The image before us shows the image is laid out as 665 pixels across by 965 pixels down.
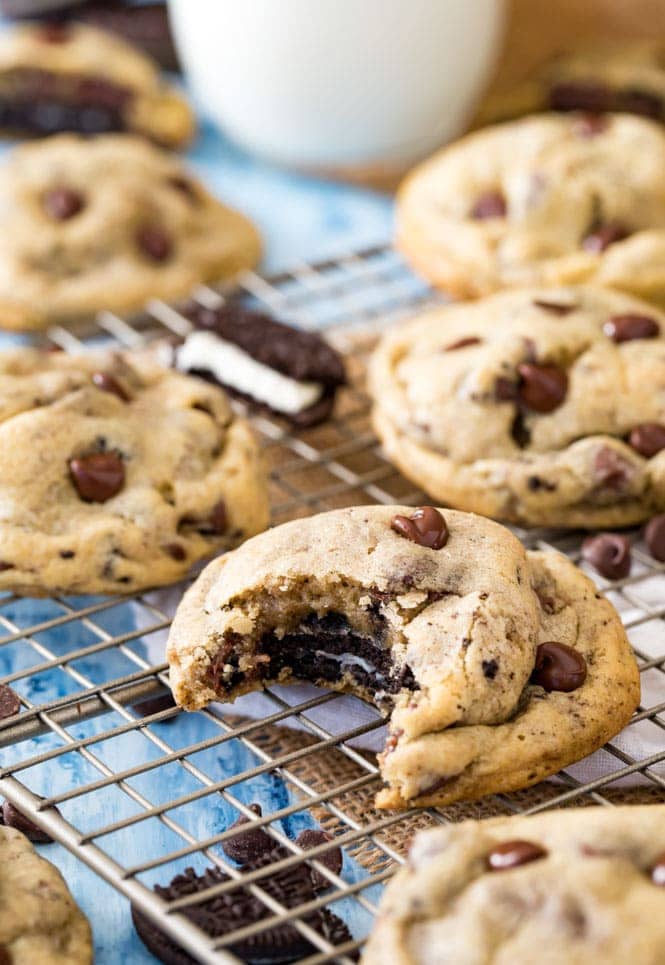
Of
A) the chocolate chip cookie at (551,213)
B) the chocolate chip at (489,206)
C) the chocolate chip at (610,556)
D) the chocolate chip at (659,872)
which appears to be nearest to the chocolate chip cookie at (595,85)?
the chocolate chip cookie at (551,213)

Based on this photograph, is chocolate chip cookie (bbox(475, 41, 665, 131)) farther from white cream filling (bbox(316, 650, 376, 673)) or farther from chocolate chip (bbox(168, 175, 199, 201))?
white cream filling (bbox(316, 650, 376, 673))

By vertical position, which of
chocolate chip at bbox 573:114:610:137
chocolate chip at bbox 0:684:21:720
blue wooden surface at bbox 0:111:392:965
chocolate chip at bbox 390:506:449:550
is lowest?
blue wooden surface at bbox 0:111:392:965

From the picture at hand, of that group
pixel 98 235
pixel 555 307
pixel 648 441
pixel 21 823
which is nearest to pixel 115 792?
pixel 21 823

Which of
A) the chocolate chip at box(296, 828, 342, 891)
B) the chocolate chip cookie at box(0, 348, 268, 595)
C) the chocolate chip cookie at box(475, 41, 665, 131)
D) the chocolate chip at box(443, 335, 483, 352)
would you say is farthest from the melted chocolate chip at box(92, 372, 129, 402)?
the chocolate chip cookie at box(475, 41, 665, 131)

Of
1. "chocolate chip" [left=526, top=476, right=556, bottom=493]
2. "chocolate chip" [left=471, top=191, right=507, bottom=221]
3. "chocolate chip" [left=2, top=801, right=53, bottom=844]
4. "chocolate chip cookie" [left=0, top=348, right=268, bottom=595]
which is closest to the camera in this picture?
"chocolate chip" [left=2, top=801, right=53, bottom=844]

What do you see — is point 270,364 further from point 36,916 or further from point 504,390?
point 36,916

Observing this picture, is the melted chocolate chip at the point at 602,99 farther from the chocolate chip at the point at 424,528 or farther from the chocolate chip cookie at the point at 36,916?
the chocolate chip cookie at the point at 36,916
